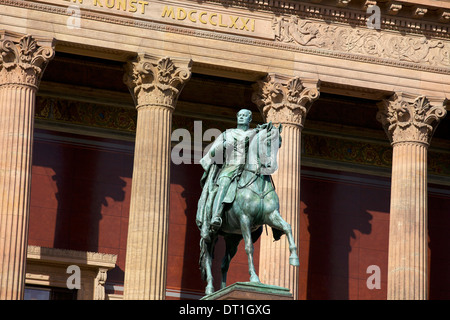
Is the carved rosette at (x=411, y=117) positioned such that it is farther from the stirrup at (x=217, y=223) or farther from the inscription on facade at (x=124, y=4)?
the stirrup at (x=217, y=223)

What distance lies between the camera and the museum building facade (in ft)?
112

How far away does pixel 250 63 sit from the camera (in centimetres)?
3616

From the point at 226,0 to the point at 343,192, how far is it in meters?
7.63

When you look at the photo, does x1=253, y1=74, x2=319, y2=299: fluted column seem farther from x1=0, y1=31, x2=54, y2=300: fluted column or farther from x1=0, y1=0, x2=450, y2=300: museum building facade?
x1=0, y1=31, x2=54, y2=300: fluted column

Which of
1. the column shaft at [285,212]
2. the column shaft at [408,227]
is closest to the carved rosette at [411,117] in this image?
the column shaft at [408,227]

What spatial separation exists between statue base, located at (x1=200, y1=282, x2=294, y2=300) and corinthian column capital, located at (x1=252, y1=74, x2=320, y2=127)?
1398 cm

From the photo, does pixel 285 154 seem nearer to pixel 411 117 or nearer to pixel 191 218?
pixel 411 117

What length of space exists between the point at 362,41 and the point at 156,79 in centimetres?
597

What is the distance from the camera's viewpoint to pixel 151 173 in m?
34.3

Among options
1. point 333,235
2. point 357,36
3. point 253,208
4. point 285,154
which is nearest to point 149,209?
point 285,154

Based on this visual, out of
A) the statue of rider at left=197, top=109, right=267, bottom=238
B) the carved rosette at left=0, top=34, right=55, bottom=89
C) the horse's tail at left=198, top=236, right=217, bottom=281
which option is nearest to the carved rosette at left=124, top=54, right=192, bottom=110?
the carved rosette at left=0, top=34, right=55, bottom=89
